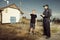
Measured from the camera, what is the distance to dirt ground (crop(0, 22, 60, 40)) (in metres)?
2.30

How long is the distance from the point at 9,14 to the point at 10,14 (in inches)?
0.6

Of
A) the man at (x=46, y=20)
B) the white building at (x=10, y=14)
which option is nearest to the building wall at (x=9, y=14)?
the white building at (x=10, y=14)

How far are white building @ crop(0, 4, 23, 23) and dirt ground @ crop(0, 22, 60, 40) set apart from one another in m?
0.08

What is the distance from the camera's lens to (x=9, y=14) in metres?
2.40

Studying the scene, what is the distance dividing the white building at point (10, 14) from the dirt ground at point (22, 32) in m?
0.08

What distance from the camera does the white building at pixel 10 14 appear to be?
93.5 inches

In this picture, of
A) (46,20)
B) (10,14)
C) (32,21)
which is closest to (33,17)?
(32,21)

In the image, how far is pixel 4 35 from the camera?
90.4 inches

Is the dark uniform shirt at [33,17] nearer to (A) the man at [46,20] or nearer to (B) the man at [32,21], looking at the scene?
(B) the man at [32,21]

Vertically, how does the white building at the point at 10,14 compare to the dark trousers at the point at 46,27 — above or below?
above

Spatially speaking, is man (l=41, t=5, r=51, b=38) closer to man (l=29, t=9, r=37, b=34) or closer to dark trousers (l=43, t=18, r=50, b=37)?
dark trousers (l=43, t=18, r=50, b=37)

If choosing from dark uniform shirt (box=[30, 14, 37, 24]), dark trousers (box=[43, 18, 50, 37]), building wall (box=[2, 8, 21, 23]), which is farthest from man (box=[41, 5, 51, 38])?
building wall (box=[2, 8, 21, 23])

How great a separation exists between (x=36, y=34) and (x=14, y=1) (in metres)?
0.61

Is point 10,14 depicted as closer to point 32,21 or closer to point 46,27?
point 32,21
